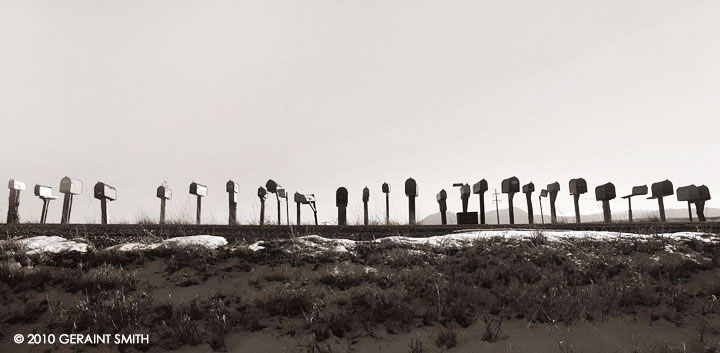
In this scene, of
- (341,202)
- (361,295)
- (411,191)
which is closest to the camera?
(361,295)

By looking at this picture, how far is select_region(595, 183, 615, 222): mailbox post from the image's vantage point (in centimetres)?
1587

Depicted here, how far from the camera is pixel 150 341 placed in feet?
15.2

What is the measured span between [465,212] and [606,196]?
16.3 feet

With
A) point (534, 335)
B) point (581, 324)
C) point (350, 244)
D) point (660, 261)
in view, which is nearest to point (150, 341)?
point (350, 244)

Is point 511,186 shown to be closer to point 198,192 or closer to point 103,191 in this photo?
point 198,192

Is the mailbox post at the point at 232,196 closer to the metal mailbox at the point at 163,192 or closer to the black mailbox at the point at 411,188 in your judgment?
the metal mailbox at the point at 163,192

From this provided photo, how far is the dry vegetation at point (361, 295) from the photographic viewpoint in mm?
4766

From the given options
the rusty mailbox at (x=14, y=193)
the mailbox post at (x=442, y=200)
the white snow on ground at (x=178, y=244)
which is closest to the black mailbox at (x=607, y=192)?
the mailbox post at (x=442, y=200)

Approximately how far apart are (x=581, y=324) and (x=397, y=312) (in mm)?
2074

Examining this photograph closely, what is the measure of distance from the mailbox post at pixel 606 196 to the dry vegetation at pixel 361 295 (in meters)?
9.58

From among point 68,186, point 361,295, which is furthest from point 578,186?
point 68,186

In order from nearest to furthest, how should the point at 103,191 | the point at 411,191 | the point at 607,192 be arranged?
the point at 103,191, the point at 411,191, the point at 607,192

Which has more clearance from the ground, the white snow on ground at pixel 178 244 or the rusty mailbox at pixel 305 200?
Result: the rusty mailbox at pixel 305 200

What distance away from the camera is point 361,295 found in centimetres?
539
